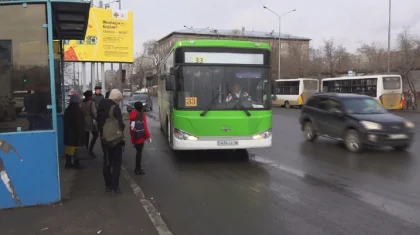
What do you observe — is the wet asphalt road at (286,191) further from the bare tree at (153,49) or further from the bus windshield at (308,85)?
the bare tree at (153,49)

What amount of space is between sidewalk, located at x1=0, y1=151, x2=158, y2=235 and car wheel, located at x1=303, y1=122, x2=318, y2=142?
8.37m

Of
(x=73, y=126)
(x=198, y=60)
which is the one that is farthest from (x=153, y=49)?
(x=73, y=126)

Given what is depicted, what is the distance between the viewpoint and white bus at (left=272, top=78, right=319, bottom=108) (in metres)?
36.2

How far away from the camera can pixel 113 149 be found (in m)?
6.36

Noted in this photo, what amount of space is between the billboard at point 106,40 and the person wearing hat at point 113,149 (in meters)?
15.8

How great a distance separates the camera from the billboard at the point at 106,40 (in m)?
21.0

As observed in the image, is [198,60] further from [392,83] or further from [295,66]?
[295,66]

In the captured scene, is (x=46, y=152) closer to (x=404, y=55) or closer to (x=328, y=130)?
(x=328, y=130)

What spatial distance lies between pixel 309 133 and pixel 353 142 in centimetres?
253

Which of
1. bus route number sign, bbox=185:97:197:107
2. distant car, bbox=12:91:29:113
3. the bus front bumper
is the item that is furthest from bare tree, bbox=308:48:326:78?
distant car, bbox=12:91:29:113

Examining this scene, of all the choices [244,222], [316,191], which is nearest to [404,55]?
[316,191]

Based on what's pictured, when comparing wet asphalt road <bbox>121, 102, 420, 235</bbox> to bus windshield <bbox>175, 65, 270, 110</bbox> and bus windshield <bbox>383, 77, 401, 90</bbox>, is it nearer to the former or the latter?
bus windshield <bbox>175, 65, 270, 110</bbox>

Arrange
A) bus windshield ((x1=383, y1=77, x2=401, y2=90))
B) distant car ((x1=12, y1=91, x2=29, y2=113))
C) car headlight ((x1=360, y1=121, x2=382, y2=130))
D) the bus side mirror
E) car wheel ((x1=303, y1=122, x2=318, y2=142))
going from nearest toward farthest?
distant car ((x1=12, y1=91, x2=29, y2=113)) → the bus side mirror → car headlight ((x1=360, y1=121, x2=382, y2=130)) → car wheel ((x1=303, y1=122, x2=318, y2=142)) → bus windshield ((x1=383, y1=77, x2=401, y2=90))

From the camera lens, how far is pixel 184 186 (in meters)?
7.16
